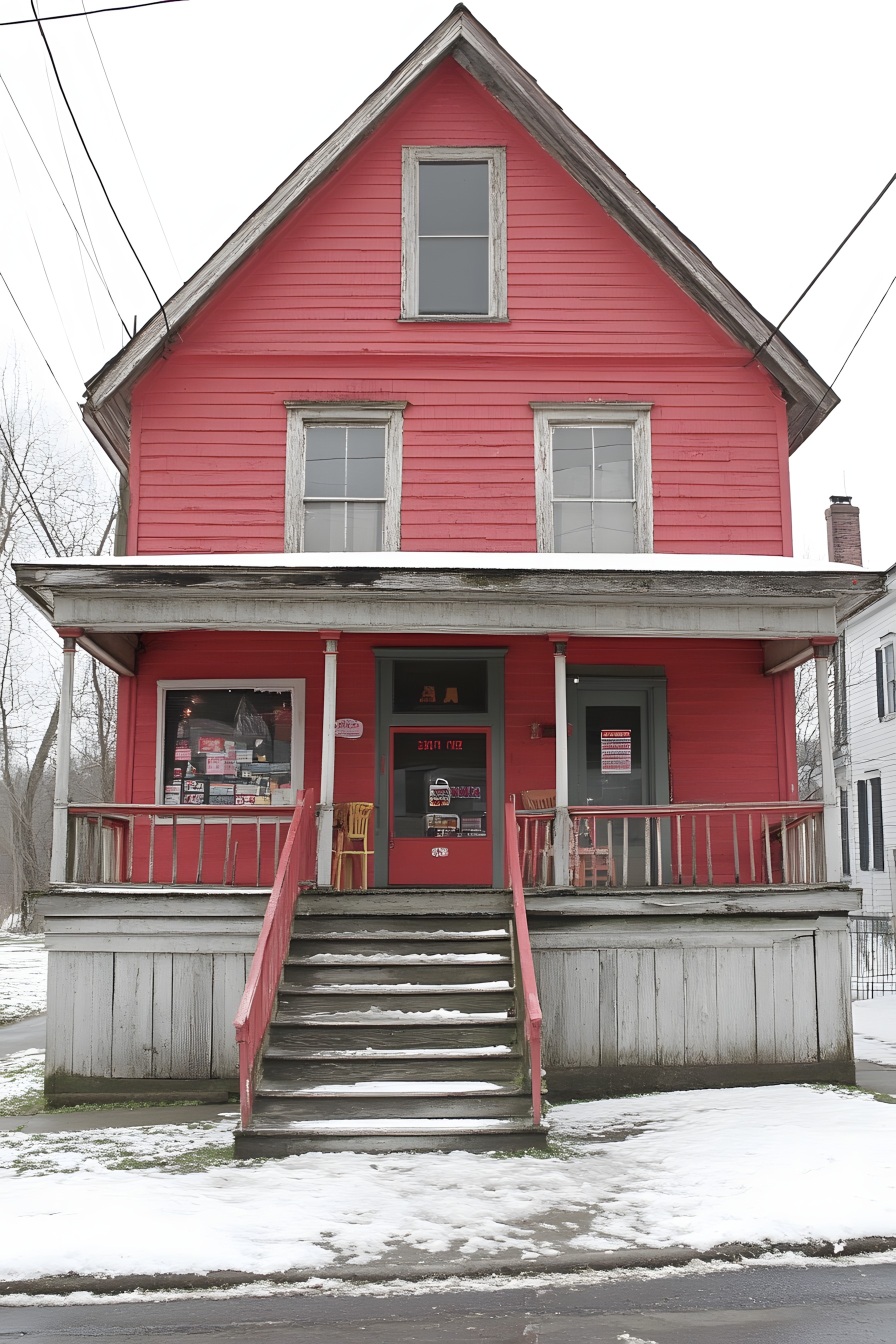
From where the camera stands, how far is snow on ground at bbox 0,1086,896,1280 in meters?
5.92

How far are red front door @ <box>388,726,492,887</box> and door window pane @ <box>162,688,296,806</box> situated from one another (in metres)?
1.19

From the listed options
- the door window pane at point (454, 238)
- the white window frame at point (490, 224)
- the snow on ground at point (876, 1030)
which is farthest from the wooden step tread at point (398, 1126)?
the door window pane at point (454, 238)

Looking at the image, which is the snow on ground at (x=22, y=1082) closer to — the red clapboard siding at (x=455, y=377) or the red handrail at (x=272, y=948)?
the red handrail at (x=272, y=948)

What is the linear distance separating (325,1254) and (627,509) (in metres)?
9.06

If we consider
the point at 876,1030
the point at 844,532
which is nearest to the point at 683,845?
the point at 876,1030

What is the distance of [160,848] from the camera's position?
12383 millimetres

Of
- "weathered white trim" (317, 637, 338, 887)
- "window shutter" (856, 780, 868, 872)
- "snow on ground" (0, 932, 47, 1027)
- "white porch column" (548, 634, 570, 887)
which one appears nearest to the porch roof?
"white porch column" (548, 634, 570, 887)

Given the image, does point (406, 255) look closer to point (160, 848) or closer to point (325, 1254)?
point (160, 848)

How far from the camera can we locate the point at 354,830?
12.2 meters

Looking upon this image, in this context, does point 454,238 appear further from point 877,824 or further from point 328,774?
point 877,824

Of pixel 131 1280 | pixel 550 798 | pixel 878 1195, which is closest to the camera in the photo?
pixel 131 1280

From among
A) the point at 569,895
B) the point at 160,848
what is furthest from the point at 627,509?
the point at 160,848

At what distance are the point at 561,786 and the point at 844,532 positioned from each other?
14739mm

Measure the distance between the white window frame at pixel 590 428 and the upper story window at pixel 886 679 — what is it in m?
14.6
